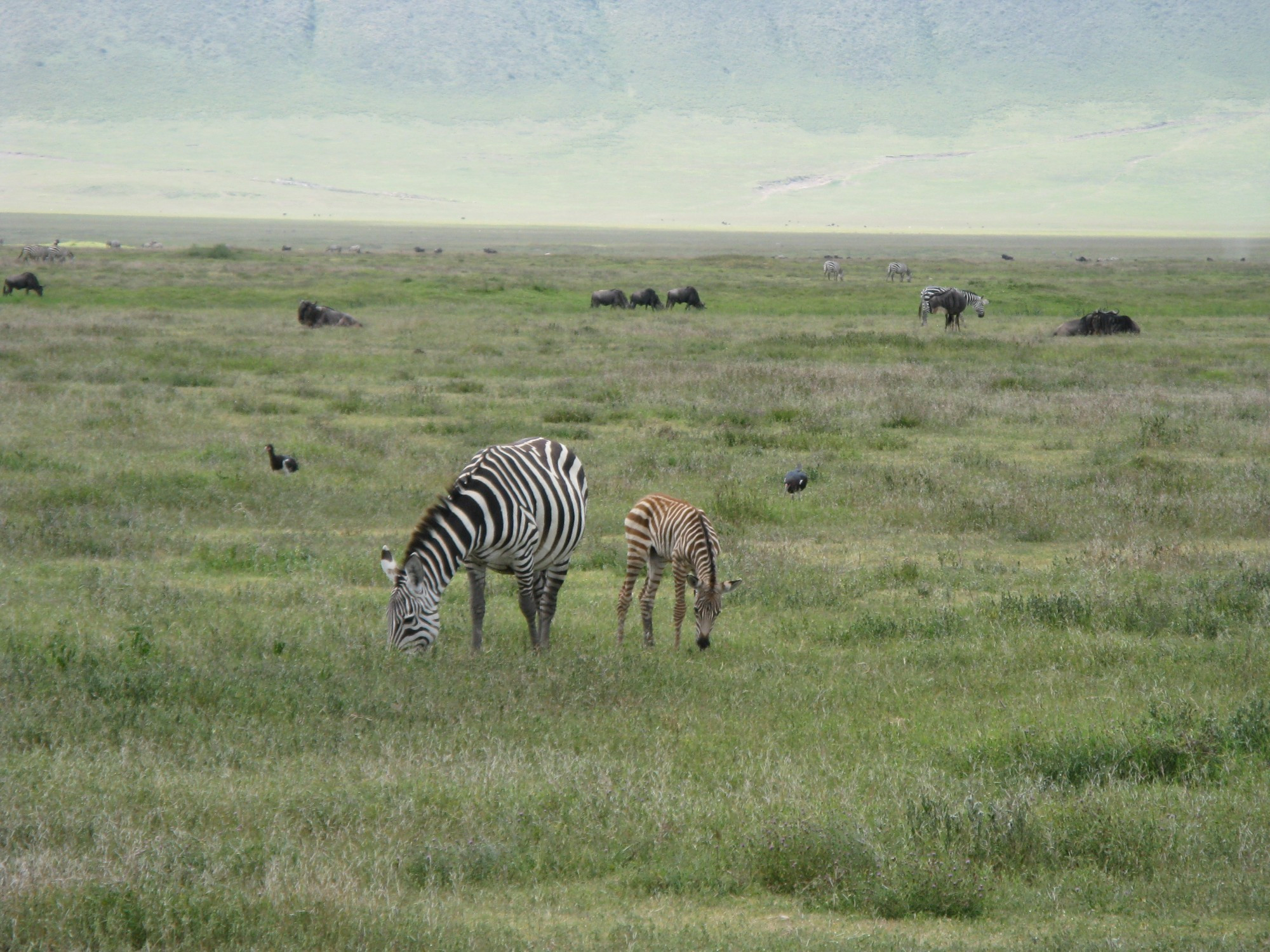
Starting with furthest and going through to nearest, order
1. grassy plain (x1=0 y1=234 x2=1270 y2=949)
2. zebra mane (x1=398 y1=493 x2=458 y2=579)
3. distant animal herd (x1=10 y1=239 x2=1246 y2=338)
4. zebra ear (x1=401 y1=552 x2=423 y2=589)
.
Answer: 1. distant animal herd (x1=10 y1=239 x2=1246 y2=338)
2. zebra mane (x1=398 y1=493 x2=458 y2=579)
3. zebra ear (x1=401 y1=552 x2=423 y2=589)
4. grassy plain (x1=0 y1=234 x2=1270 y2=949)

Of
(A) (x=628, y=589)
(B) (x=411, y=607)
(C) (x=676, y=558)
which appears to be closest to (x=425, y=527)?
(B) (x=411, y=607)

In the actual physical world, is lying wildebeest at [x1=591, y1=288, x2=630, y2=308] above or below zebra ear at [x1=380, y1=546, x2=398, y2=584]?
above

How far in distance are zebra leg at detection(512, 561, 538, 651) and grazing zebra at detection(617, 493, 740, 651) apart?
30.4 inches

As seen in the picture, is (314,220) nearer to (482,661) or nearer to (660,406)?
(660,406)

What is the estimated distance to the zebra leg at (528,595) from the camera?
9899 millimetres

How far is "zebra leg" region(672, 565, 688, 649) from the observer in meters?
10.5

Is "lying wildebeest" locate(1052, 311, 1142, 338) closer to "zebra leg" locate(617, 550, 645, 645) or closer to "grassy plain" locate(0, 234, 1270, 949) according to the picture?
"grassy plain" locate(0, 234, 1270, 949)

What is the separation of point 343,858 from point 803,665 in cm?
474

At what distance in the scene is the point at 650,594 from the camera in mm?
10812

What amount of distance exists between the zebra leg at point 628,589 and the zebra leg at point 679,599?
361 mm

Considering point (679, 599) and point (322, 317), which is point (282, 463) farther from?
point (322, 317)

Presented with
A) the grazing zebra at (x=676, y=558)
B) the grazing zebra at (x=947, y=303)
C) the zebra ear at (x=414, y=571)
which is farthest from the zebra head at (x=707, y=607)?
the grazing zebra at (x=947, y=303)

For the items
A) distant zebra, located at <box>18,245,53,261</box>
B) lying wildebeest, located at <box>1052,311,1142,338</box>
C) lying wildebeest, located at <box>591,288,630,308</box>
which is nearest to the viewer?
lying wildebeest, located at <box>1052,311,1142,338</box>

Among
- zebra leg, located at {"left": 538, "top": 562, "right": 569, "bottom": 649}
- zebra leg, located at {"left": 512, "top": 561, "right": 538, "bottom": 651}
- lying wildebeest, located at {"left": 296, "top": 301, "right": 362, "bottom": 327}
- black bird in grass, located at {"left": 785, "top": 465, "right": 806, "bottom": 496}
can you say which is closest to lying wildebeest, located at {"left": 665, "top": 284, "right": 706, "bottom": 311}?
lying wildebeest, located at {"left": 296, "top": 301, "right": 362, "bottom": 327}
